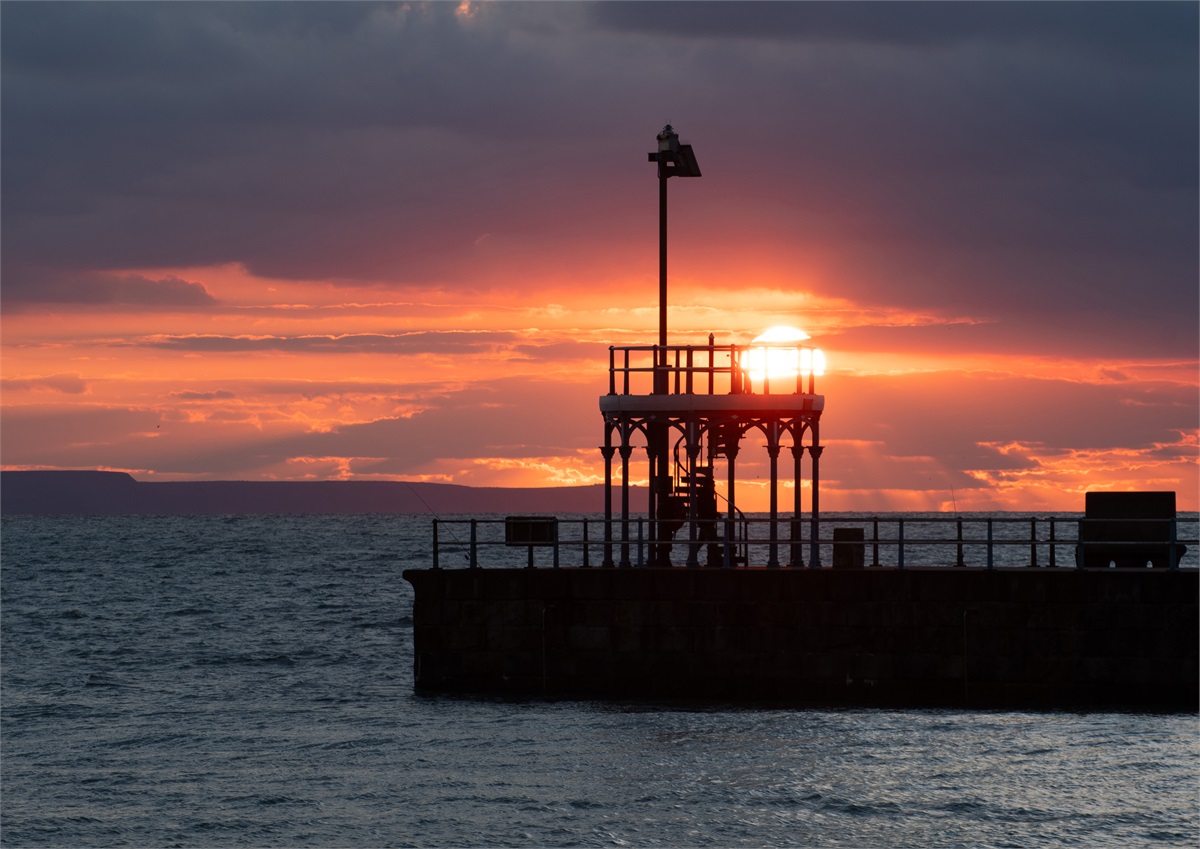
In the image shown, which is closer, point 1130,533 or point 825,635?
point 825,635

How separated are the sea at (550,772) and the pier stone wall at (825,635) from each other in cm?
64

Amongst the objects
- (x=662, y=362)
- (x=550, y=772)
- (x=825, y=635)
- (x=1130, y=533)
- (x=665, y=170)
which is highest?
(x=665, y=170)

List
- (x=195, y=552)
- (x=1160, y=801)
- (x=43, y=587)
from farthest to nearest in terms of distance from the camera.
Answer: (x=195, y=552) < (x=43, y=587) < (x=1160, y=801)

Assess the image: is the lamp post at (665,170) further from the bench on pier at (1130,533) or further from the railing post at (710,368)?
the bench on pier at (1130,533)

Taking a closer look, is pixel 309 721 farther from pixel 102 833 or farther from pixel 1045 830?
pixel 1045 830

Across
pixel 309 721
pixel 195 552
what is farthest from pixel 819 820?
pixel 195 552

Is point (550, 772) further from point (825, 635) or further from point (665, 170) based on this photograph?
point (665, 170)

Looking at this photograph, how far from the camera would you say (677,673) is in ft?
107

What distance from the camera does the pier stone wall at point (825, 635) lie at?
31.4 m

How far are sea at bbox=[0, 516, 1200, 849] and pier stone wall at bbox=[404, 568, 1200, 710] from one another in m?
0.64

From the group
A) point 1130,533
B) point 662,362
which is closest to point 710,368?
point 662,362

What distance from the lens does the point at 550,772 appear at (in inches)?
1062

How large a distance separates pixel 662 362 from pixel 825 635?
739 centimetres

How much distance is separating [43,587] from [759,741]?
7117 cm
